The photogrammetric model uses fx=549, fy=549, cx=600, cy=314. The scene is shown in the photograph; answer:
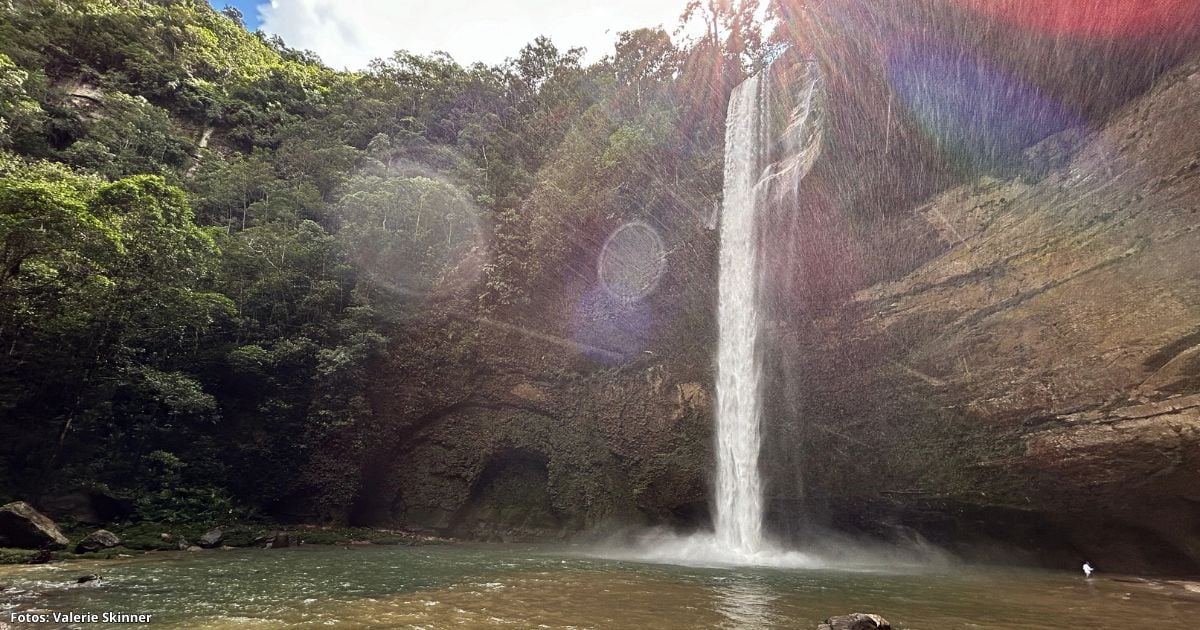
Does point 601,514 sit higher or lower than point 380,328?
lower

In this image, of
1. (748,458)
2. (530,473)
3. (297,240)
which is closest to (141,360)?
(297,240)

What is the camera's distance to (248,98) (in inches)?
1246

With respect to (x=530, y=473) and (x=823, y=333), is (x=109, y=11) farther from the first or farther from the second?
(x=823, y=333)

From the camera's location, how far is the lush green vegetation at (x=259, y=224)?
1387 centimetres

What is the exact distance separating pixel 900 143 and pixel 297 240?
65.0ft

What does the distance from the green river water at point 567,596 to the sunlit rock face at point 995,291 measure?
1.84 meters

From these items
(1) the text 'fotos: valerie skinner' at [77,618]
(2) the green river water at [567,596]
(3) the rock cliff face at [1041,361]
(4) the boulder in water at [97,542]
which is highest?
(3) the rock cliff face at [1041,361]

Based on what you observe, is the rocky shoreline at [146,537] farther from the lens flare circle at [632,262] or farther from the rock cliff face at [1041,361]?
the rock cliff face at [1041,361]

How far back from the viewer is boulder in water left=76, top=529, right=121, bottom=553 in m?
10.7

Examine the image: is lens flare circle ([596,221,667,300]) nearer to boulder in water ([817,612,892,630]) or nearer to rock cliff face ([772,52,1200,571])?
rock cliff face ([772,52,1200,571])

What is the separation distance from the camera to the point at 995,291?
1061 centimetres

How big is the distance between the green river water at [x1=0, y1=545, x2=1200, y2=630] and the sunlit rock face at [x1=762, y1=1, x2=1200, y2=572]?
6.03 feet

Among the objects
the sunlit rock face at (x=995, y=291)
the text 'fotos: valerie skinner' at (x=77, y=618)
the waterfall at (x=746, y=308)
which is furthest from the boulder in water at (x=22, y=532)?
the sunlit rock face at (x=995, y=291)

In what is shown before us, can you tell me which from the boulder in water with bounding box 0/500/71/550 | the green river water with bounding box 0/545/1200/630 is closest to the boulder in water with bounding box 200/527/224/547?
the boulder in water with bounding box 0/500/71/550
